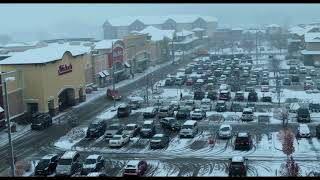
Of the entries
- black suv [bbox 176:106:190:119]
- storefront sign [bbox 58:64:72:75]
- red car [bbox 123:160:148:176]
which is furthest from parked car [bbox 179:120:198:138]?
storefront sign [bbox 58:64:72:75]

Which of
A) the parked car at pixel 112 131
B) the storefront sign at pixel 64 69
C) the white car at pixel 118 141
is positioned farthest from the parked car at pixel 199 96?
the white car at pixel 118 141

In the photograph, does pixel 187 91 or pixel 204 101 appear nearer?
pixel 204 101

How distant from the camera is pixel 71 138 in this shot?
15531mm

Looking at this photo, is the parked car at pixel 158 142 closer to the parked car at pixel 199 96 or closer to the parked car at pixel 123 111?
the parked car at pixel 123 111

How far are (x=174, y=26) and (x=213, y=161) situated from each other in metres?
61.7

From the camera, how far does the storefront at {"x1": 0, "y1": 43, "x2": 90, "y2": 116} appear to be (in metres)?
18.8

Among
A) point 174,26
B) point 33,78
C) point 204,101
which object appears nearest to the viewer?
point 33,78

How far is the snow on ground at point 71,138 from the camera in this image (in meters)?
14.6

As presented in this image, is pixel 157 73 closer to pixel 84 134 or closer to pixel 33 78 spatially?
pixel 33 78

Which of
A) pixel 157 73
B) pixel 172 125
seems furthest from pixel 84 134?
pixel 157 73

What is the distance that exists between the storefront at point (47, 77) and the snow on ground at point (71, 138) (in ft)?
9.85

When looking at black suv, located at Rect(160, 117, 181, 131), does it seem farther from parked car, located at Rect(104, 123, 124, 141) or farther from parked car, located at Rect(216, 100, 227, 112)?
parked car, located at Rect(216, 100, 227, 112)

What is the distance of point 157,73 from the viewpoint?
34562 millimetres

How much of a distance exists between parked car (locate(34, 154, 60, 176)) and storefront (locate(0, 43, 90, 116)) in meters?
7.34
